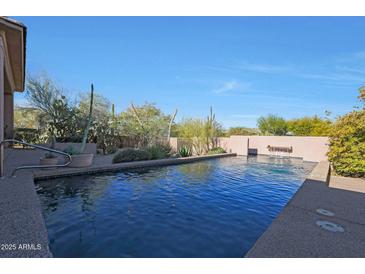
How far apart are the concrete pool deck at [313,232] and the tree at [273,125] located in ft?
74.5

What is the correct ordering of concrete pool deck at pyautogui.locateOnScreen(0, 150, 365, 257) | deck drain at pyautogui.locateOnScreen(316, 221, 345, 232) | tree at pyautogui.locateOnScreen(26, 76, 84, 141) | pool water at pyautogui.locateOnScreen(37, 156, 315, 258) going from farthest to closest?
1. tree at pyautogui.locateOnScreen(26, 76, 84, 141)
2. deck drain at pyautogui.locateOnScreen(316, 221, 345, 232)
3. pool water at pyautogui.locateOnScreen(37, 156, 315, 258)
4. concrete pool deck at pyautogui.locateOnScreen(0, 150, 365, 257)

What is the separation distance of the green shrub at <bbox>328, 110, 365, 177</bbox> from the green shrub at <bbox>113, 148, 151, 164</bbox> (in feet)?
25.2

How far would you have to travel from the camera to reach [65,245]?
2.54 m

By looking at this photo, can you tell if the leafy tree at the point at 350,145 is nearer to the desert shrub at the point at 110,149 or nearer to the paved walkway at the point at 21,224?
the paved walkway at the point at 21,224

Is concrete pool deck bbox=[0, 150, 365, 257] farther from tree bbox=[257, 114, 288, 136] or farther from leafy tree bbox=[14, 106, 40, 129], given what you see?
tree bbox=[257, 114, 288, 136]

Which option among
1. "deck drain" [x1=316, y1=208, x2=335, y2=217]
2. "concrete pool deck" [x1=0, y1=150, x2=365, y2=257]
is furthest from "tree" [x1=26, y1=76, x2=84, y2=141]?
"deck drain" [x1=316, y1=208, x2=335, y2=217]

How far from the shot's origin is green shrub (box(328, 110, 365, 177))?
7.56m

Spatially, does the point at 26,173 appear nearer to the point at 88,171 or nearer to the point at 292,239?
the point at 88,171

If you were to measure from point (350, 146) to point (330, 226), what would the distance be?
20.9ft

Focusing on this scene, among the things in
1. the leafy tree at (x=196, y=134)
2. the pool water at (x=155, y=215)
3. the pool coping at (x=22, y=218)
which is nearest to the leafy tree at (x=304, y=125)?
the leafy tree at (x=196, y=134)

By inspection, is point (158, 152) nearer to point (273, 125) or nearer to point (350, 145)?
point (350, 145)

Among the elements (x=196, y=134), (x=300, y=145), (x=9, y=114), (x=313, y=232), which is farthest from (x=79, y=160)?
(x=300, y=145)

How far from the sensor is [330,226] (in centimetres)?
303
